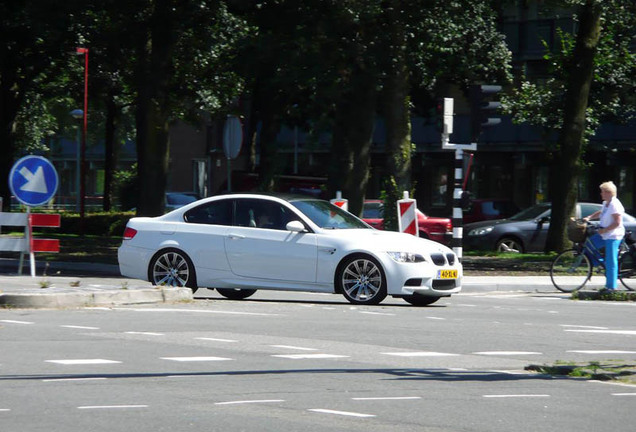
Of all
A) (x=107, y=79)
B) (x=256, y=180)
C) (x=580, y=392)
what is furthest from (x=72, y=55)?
(x=580, y=392)

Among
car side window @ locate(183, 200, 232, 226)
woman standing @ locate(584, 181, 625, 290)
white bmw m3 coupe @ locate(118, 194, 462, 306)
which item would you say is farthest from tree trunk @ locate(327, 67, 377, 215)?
white bmw m3 coupe @ locate(118, 194, 462, 306)

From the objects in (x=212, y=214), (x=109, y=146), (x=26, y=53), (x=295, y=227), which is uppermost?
(x=26, y=53)

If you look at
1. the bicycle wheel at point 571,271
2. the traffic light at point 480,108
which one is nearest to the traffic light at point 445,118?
the traffic light at point 480,108

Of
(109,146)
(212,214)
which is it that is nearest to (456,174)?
(212,214)

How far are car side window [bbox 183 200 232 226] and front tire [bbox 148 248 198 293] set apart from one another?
526 mm

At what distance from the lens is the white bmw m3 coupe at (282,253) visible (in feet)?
54.4

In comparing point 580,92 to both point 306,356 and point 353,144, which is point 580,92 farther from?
point 306,356

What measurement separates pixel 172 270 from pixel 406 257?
3.36 meters

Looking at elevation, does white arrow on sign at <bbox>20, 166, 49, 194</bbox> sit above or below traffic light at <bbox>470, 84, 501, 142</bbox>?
below

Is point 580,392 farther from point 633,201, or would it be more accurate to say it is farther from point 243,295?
point 633,201

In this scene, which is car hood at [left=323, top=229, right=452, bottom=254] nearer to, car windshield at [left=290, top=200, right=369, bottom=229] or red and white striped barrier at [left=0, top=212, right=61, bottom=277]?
car windshield at [left=290, top=200, right=369, bottom=229]

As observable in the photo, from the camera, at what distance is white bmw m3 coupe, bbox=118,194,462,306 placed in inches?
653

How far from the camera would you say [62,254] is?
1171 inches

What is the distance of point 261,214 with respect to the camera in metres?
17.5
